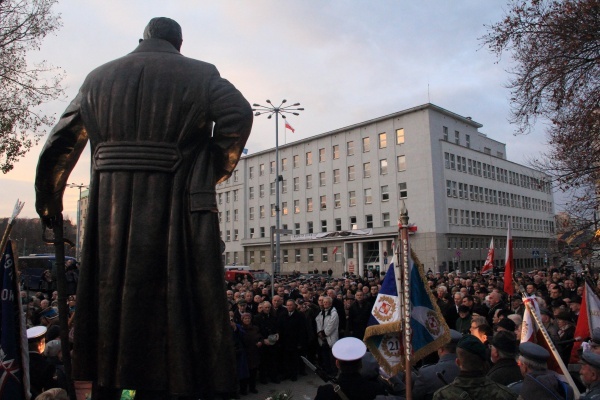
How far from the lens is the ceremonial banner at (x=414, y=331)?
5352 millimetres

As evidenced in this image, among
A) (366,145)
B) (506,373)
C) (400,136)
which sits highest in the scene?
(400,136)

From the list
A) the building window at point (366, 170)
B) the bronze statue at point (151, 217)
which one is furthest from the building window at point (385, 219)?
the bronze statue at point (151, 217)

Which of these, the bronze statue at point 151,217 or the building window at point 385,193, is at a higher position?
the building window at point 385,193

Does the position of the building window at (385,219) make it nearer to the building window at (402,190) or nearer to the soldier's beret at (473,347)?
the building window at (402,190)

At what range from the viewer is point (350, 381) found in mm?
3992

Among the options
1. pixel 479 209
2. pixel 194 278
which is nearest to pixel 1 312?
pixel 194 278

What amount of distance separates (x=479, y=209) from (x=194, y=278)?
6563cm

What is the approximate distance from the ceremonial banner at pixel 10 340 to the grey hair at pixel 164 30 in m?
1.92

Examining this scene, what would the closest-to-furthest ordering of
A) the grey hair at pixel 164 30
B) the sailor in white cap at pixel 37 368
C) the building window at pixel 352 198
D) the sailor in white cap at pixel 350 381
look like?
the grey hair at pixel 164 30 → the sailor in white cap at pixel 350 381 → the sailor in white cap at pixel 37 368 → the building window at pixel 352 198

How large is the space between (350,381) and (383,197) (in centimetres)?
5645

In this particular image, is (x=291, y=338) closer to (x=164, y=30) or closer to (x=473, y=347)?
(x=473, y=347)

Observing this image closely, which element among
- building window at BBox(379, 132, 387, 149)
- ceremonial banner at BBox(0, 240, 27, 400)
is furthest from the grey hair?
building window at BBox(379, 132, 387, 149)

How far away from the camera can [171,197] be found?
297 cm

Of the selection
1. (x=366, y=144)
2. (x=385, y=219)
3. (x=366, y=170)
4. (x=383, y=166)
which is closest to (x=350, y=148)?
(x=366, y=144)
